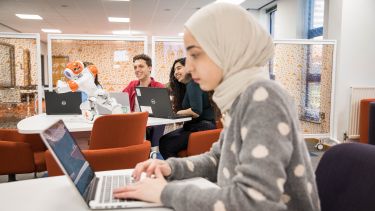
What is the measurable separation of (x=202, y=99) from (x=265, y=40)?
2135 millimetres

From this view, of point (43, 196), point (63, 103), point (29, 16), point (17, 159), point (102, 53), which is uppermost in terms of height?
Result: point (29, 16)

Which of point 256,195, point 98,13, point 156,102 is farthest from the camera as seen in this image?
point 98,13

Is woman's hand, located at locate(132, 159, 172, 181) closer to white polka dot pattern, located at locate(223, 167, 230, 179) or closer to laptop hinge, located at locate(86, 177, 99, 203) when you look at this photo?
laptop hinge, located at locate(86, 177, 99, 203)

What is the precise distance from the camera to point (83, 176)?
3.26ft

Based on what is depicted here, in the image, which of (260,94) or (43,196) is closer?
(260,94)

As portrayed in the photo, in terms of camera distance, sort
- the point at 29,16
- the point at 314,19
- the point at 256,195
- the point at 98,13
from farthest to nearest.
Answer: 1. the point at 29,16
2. the point at 98,13
3. the point at 314,19
4. the point at 256,195

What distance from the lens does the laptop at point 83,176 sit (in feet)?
2.84

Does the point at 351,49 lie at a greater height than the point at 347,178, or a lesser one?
greater

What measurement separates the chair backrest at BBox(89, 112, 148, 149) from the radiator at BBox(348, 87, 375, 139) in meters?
4.36

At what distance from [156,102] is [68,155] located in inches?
76.6

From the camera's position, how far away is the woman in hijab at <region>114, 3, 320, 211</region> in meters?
0.72

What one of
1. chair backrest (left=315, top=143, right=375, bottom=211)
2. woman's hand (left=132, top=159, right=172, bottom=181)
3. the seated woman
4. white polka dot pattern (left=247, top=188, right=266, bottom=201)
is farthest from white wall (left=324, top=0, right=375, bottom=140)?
white polka dot pattern (left=247, top=188, right=266, bottom=201)

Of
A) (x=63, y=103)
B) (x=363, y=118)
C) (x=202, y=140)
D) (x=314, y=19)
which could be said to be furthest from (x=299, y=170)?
(x=314, y=19)

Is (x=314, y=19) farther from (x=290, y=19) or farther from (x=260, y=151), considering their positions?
(x=260, y=151)
